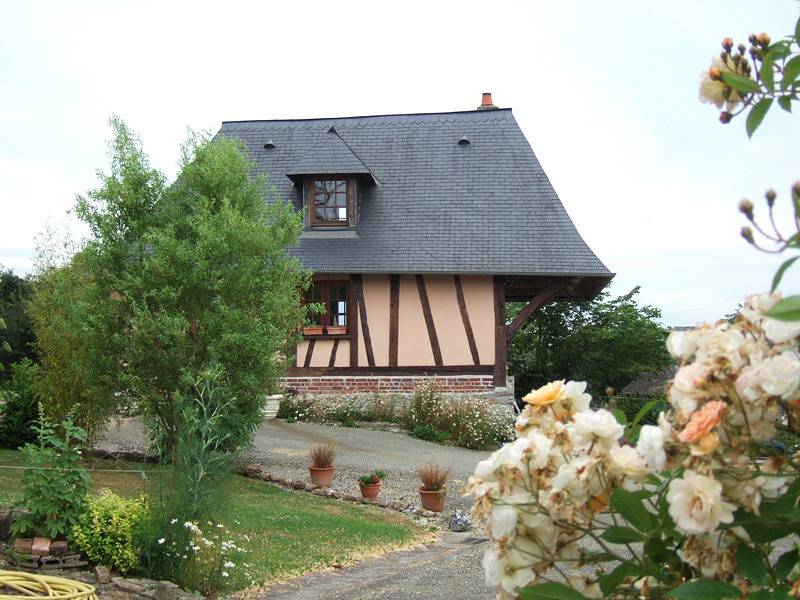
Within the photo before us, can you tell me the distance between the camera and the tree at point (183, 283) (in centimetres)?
1056

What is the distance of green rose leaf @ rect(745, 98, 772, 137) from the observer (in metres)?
1.45

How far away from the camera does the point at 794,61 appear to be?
1409mm

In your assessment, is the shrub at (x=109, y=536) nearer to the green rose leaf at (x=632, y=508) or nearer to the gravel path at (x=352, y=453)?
the gravel path at (x=352, y=453)

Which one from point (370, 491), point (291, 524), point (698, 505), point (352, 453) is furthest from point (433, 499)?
point (698, 505)

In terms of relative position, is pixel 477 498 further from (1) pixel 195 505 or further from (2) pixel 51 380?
(2) pixel 51 380

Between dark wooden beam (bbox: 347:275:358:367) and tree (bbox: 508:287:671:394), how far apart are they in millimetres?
7732

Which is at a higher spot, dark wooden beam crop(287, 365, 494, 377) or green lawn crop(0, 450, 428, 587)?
dark wooden beam crop(287, 365, 494, 377)

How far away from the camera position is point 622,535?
51.7 inches

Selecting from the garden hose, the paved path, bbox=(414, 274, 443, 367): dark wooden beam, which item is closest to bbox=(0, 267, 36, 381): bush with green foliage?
bbox=(414, 274, 443, 367): dark wooden beam

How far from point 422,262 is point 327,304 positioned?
209cm

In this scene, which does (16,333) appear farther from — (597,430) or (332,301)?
(597,430)

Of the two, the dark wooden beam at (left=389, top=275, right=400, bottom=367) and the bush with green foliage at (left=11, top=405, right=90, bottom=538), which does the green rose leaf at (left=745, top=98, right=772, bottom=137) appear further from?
the dark wooden beam at (left=389, top=275, right=400, bottom=367)

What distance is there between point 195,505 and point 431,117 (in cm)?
1503

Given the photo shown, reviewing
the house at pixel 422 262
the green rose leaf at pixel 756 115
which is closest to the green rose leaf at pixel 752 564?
the green rose leaf at pixel 756 115
